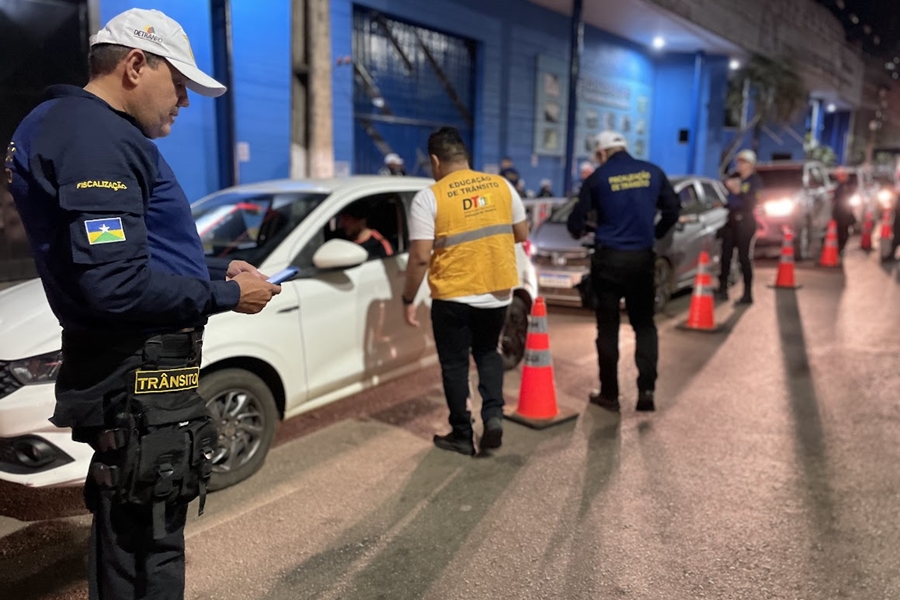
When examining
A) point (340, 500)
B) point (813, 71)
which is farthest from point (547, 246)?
point (813, 71)

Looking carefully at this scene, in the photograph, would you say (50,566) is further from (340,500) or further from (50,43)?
(50,43)

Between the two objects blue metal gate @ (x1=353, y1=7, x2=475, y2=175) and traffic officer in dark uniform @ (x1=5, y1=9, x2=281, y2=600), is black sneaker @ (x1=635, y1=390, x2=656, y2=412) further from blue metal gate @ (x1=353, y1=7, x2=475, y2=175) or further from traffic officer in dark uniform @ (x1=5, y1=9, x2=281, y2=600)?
blue metal gate @ (x1=353, y1=7, x2=475, y2=175)

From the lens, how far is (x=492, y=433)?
418 cm

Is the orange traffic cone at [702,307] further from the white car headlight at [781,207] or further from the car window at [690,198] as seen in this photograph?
the white car headlight at [781,207]

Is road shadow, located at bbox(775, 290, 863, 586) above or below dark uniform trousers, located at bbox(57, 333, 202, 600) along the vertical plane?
below

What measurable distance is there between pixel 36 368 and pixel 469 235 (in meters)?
2.27

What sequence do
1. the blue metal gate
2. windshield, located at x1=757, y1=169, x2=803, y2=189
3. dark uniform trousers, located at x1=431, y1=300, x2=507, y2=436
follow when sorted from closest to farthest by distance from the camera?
dark uniform trousers, located at x1=431, y1=300, x2=507, y2=436 → the blue metal gate → windshield, located at x1=757, y1=169, x2=803, y2=189

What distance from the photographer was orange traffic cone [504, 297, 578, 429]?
4.65 meters

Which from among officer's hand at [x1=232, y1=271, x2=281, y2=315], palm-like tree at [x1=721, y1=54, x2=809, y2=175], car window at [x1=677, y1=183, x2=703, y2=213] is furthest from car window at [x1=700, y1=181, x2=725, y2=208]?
palm-like tree at [x1=721, y1=54, x2=809, y2=175]

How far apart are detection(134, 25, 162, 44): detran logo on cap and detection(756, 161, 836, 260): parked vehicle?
12.0 metres

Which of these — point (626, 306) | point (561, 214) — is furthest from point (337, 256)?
point (561, 214)

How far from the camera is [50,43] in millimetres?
8102

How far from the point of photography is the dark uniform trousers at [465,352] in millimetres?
4020

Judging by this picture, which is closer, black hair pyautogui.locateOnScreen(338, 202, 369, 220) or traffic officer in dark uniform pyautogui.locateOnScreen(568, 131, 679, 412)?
black hair pyautogui.locateOnScreen(338, 202, 369, 220)
